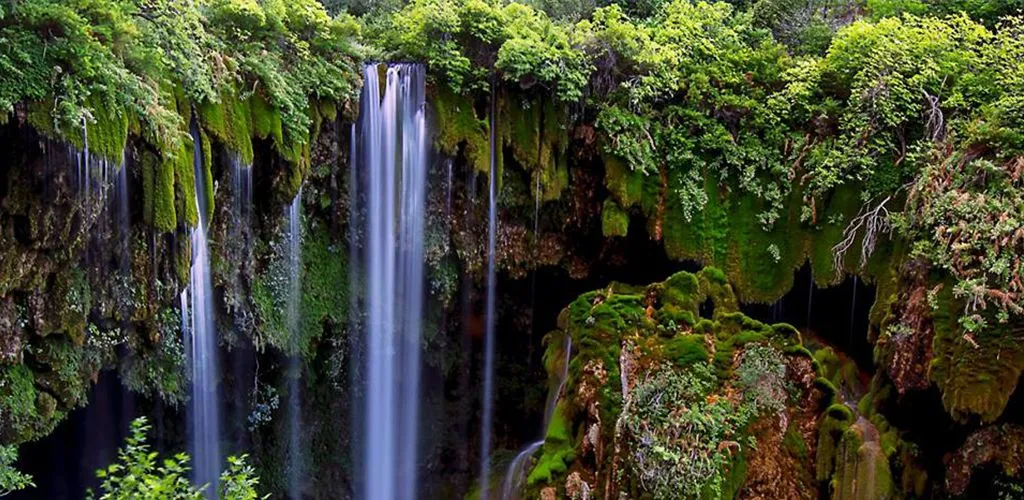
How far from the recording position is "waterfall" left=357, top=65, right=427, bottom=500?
1021 cm

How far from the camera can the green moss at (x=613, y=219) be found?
35.5 ft

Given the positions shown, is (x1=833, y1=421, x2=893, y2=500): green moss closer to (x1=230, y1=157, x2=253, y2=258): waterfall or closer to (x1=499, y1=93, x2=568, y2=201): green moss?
(x1=499, y1=93, x2=568, y2=201): green moss

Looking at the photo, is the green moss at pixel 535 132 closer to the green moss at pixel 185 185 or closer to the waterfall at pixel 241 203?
the waterfall at pixel 241 203

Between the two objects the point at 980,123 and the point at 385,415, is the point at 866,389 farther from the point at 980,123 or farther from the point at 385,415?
the point at 385,415

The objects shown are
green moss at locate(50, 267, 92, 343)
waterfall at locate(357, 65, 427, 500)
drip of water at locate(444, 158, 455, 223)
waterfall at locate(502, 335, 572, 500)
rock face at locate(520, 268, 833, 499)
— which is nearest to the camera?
rock face at locate(520, 268, 833, 499)

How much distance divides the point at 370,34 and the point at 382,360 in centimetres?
482

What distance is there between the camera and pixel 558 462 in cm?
809

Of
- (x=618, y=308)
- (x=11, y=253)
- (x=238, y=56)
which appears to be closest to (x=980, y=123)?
(x=618, y=308)

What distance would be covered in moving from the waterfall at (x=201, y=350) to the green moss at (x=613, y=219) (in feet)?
17.2

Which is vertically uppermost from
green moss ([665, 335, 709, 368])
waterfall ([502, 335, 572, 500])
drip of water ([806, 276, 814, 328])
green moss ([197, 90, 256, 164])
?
green moss ([197, 90, 256, 164])

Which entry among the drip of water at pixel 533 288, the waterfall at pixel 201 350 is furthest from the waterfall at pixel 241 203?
the drip of water at pixel 533 288

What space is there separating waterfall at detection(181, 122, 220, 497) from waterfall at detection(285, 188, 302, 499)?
42.7 inches

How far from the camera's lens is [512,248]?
38.3 ft

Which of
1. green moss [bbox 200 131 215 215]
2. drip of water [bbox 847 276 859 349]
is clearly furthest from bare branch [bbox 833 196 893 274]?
green moss [bbox 200 131 215 215]
